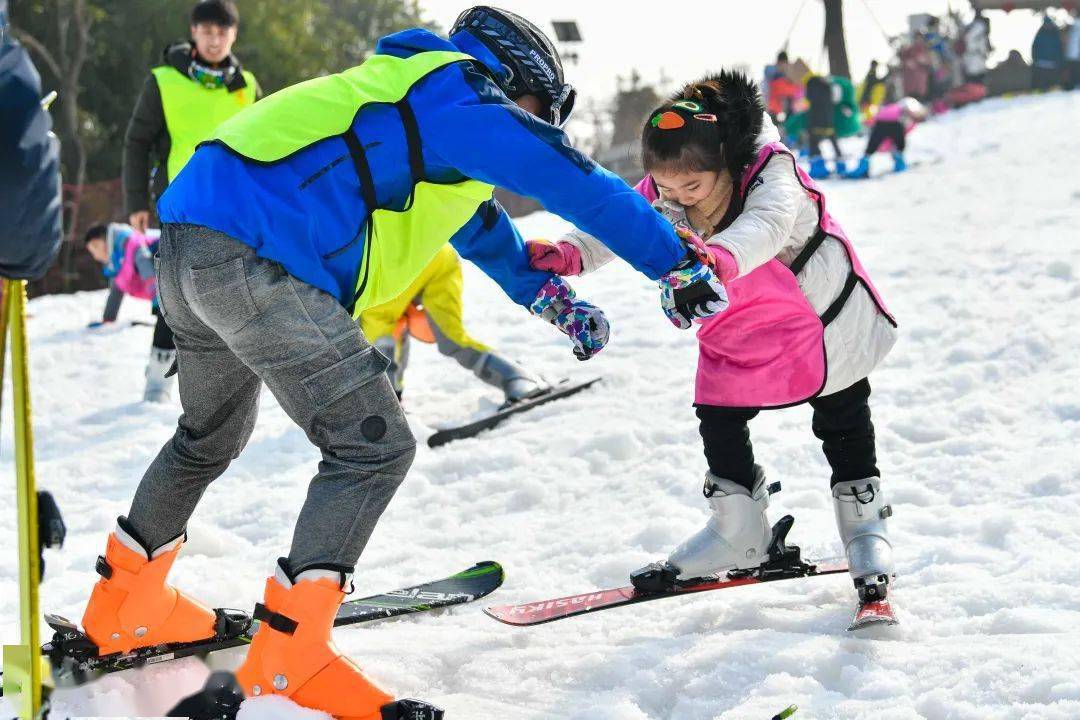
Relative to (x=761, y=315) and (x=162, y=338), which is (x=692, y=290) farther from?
(x=162, y=338)

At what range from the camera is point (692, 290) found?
246 cm

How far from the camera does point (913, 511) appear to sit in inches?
153

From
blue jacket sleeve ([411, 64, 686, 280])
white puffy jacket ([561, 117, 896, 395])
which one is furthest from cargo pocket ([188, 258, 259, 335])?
white puffy jacket ([561, 117, 896, 395])

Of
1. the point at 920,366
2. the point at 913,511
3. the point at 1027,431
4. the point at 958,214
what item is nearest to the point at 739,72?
the point at 913,511

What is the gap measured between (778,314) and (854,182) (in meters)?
12.3

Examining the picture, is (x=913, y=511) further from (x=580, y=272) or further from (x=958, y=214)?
(x=958, y=214)

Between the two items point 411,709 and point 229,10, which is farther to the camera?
point 229,10

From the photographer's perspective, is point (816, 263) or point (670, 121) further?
point (816, 263)

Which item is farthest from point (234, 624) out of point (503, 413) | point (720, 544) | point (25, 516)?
point (503, 413)

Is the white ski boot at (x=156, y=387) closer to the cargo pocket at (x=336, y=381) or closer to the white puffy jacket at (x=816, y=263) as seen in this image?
the white puffy jacket at (x=816, y=263)

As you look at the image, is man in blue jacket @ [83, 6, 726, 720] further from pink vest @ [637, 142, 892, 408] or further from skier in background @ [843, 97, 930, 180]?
skier in background @ [843, 97, 930, 180]

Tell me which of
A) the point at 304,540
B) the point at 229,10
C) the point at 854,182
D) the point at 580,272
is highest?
the point at 229,10

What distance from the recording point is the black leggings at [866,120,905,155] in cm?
1528

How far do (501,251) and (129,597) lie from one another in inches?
51.0
